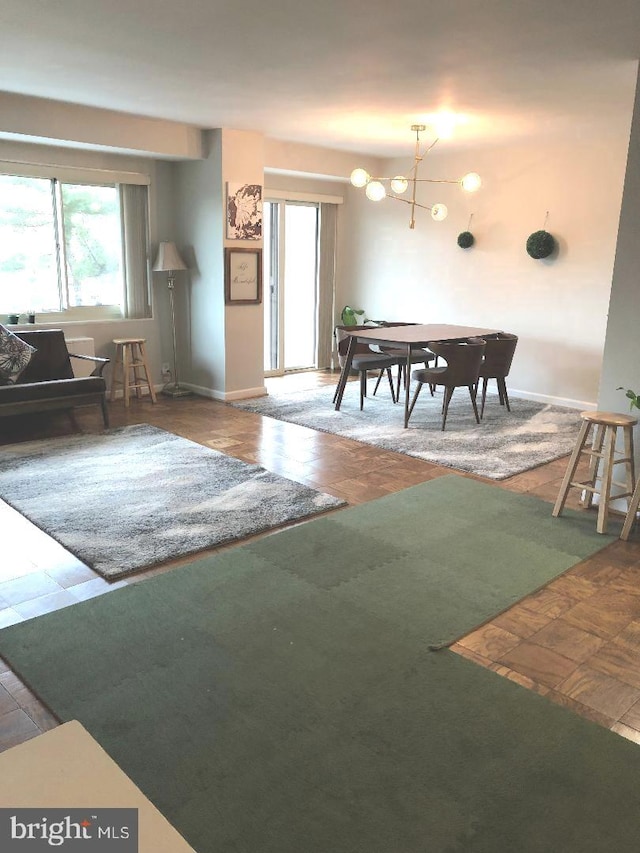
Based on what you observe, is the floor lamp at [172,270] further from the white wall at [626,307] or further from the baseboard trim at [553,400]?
the white wall at [626,307]

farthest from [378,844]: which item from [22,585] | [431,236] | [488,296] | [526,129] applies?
[431,236]

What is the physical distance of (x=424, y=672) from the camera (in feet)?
7.70

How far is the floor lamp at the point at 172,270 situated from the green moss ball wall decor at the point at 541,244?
3.41 m

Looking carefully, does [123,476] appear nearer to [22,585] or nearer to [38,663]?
[22,585]

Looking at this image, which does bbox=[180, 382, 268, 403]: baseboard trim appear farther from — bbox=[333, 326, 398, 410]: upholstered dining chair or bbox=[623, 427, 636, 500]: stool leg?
bbox=[623, 427, 636, 500]: stool leg

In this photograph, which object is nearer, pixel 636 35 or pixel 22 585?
pixel 22 585

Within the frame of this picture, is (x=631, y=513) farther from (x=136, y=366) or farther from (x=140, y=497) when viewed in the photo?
(x=136, y=366)

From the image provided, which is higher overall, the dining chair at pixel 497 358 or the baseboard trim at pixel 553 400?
the dining chair at pixel 497 358

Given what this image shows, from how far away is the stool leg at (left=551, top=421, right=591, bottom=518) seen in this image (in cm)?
366

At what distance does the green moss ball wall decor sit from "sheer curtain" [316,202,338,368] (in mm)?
2669

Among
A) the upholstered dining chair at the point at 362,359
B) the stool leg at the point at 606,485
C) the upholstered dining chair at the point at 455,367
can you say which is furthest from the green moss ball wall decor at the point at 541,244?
the stool leg at the point at 606,485

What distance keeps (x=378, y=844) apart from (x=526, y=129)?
18.8 ft

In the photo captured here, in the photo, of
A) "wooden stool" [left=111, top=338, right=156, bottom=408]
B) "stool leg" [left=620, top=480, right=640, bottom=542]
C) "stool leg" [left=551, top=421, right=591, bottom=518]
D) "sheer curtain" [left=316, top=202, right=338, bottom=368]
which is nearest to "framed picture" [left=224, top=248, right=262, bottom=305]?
"wooden stool" [left=111, top=338, right=156, bottom=408]

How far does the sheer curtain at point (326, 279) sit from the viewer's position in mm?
8266
